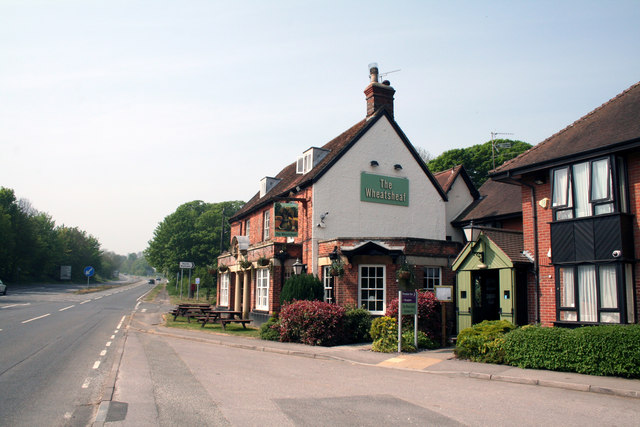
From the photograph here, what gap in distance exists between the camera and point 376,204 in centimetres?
2234

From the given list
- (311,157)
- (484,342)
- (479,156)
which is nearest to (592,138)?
(484,342)

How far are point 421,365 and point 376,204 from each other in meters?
10.9

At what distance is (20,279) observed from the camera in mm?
75312

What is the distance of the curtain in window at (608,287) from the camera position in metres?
12.3

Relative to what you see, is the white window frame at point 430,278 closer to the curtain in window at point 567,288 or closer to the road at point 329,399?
the curtain in window at point 567,288

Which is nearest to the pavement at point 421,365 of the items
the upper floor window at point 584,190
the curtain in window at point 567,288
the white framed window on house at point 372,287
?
the white framed window on house at point 372,287

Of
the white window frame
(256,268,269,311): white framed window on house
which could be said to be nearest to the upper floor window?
the white window frame

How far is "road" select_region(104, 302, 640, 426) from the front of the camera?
7004 millimetres

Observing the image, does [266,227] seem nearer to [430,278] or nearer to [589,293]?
[430,278]

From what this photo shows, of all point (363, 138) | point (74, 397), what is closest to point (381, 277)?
point (363, 138)

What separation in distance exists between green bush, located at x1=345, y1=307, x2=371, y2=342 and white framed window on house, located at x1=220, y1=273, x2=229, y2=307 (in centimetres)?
1505

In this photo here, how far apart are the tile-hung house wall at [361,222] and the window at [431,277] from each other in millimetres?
40

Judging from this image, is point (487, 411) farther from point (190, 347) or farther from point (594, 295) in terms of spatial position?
point (190, 347)

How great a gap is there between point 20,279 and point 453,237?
2944 inches
